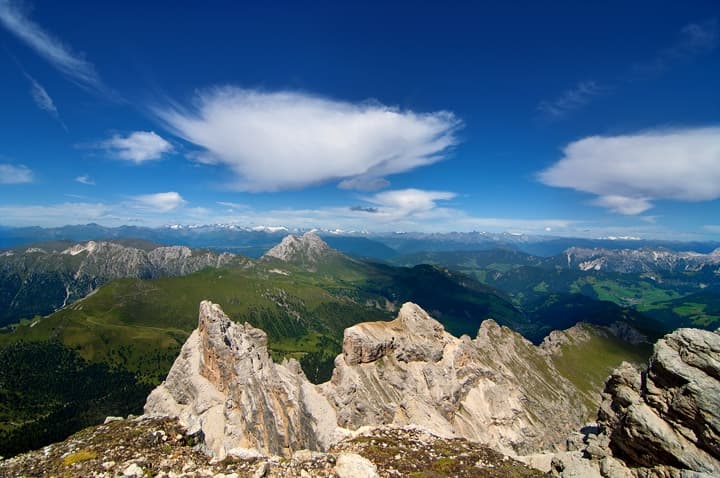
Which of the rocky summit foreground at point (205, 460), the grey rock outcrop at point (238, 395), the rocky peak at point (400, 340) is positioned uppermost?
the rocky summit foreground at point (205, 460)

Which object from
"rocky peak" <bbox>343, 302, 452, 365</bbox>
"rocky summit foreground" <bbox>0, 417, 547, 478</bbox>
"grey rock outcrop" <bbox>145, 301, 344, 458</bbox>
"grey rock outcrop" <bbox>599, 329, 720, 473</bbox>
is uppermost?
"grey rock outcrop" <bbox>599, 329, 720, 473</bbox>

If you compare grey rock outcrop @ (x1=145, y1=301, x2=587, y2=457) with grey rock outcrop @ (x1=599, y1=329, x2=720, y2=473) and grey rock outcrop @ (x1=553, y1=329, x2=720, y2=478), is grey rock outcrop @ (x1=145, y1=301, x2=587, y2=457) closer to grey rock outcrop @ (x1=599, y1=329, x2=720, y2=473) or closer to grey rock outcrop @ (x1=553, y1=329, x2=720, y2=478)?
grey rock outcrop @ (x1=553, y1=329, x2=720, y2=478)

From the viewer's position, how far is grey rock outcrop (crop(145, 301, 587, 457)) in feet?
205

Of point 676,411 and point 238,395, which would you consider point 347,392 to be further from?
point 676,411

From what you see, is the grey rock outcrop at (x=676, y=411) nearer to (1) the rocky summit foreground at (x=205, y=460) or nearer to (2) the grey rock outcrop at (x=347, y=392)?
(1) the rocky summit foreground at (x=205, y=460)

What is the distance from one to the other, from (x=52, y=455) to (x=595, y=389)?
219 metres

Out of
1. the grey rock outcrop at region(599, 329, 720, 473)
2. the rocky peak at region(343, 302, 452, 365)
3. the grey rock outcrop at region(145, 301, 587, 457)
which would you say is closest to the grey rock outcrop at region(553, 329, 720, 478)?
the grey rock outcrop at region(599, 329, 720, 473)

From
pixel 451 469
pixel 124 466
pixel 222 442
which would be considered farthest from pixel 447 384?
pixel 124 466

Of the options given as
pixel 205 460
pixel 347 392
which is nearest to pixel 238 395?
pixel 347 392

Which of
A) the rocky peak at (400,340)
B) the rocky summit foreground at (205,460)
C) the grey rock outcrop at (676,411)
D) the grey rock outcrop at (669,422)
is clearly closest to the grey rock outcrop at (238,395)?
the rocky peak at (400,340)

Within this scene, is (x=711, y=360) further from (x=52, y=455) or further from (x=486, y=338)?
(x=486, y=338)

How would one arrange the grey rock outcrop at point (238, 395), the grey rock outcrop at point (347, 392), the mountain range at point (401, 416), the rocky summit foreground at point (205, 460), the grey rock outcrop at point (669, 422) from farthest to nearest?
the grey rock outcrop at point (347, 392)
the grey rock outcrop at point (238, 395)
the mountain range at point (401, 416)
the grey rock outcrop at point (669, 422)
the rocky summit foreground at point (205, 460)

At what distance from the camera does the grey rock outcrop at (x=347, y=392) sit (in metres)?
62.6

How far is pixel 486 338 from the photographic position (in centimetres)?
15150
